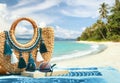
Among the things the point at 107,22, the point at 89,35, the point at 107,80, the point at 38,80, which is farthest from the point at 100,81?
the point at 89,35

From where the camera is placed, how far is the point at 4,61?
30.1 feet

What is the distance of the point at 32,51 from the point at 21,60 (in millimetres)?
462

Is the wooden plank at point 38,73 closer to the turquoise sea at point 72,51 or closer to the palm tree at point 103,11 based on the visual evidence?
the turquoise sea at point 72,51

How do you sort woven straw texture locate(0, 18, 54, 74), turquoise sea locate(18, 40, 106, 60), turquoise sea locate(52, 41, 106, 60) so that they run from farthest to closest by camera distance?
turquoise sea locate(52, 41, 106, 60) → turquoise sea locate(18, 40, 106, 60) → woven straw texture locate(0, 18, 54, 74)

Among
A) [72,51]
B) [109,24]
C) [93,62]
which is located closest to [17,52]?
[93,62]

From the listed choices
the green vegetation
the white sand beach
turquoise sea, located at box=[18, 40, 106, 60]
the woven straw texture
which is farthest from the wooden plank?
the green vegetation

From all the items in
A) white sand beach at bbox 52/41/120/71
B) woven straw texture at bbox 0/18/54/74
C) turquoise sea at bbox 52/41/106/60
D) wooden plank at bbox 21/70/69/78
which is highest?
woven straw texture at bbox 0/18/54/74

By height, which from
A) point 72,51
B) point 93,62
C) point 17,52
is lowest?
point 72,51

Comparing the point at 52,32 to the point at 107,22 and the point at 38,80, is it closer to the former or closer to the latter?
the point at 38,80

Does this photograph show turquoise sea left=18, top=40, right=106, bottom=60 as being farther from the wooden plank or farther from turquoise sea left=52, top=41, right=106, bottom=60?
the wooden plank

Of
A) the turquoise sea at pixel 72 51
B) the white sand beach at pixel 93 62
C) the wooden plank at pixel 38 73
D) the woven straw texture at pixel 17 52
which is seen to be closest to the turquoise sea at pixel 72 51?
the turquoise sea at pixel 72 51

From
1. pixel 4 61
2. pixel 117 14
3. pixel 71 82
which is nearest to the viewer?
pixel 71 82

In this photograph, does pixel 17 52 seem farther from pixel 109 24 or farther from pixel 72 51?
pixel 109 24

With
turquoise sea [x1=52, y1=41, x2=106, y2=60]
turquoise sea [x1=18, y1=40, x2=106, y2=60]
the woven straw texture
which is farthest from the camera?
turquoise sea [x1=52, y1=41, x2=106, y2=60]
